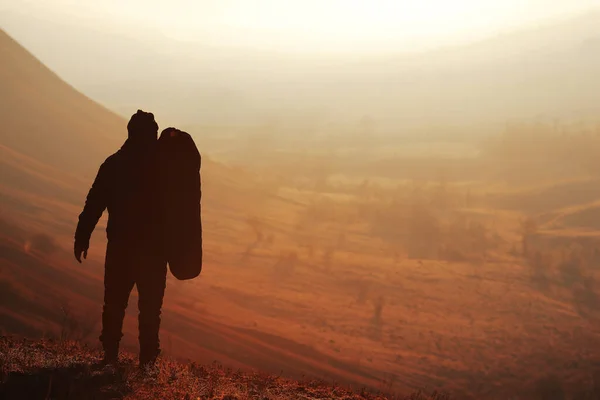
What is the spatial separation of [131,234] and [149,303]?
687mm

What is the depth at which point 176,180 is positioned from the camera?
5.34 m

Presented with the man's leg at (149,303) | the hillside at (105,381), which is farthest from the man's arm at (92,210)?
the hillside at (105,381)

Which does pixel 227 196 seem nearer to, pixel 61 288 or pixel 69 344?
pixel 61 288

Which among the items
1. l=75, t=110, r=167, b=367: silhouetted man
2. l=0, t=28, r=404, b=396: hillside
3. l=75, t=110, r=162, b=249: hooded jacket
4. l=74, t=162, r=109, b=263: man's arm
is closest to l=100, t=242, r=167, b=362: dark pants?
l=75, t=110, r=167, b=367: silhouetted man

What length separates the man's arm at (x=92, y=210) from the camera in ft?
17.3

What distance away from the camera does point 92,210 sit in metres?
5.30

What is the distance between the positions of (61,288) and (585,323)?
24783 millimetres

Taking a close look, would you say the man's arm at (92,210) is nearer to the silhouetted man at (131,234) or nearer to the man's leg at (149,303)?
the silhouetted man at (131,234)

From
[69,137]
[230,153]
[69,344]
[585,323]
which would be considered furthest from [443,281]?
[230,153]

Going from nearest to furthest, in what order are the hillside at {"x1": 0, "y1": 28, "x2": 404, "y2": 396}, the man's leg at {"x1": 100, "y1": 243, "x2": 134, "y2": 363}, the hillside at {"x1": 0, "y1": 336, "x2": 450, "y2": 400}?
the hillside at {"x1": 0, "y1": 336, "x2": 450, "y2": 400} < the man's leg at {"x1": 100, "y1": 243, "x2": 134, "y2": 363} < the hillside at {"x1": 0, "y1": 28, "x2": 404, "y2": 396}

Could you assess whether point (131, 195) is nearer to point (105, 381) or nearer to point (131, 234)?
point (131, 234)

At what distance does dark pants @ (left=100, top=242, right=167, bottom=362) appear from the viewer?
17.1ft

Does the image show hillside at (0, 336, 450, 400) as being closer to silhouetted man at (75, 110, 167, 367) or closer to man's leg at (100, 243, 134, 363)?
man's leg at (100, 243, 134, 363)

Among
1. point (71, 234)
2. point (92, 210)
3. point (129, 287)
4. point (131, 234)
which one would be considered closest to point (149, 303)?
point (129, 287)
